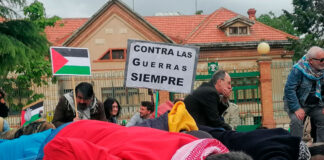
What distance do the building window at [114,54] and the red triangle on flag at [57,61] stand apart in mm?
24557

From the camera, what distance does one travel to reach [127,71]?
21.9 feet

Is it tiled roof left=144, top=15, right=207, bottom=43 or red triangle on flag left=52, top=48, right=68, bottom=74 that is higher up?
tiled roof left=144, top=15, right=207, bottom=43

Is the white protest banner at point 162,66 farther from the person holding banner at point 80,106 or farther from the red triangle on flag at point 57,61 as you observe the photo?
the red triangle on flag at point 57,61

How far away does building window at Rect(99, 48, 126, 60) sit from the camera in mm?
32125

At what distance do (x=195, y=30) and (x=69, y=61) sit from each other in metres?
27.9

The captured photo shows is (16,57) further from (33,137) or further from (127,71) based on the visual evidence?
(33,137)

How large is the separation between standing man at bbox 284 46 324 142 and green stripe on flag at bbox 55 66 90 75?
2849mm

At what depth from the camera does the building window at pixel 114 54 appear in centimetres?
3212

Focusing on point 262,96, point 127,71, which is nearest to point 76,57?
point 127,71

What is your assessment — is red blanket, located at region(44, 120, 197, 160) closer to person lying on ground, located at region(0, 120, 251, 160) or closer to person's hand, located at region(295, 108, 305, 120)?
person lying on ground, located at region(0, 120, 251, 160)

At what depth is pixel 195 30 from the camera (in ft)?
115

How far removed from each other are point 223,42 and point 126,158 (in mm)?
29089

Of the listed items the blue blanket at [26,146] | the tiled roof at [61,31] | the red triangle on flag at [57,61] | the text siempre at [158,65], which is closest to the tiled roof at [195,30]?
the tiled roof at [61,31]

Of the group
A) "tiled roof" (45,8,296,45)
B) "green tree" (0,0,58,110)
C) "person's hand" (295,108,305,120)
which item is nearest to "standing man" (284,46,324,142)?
"person's hand" (295,108,305,120)
